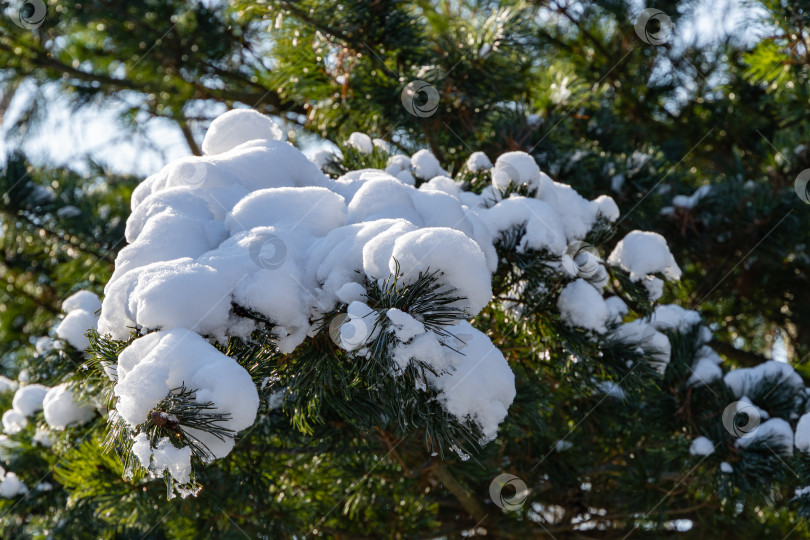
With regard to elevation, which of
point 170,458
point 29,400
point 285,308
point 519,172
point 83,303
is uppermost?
point 519,172

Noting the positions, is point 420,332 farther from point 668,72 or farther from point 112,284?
point 668,72

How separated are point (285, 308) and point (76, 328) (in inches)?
28.5

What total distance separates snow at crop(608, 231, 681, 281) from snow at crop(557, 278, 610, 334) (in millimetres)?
115

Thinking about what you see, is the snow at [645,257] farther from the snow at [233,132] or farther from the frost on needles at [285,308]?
the snow at [233,132]

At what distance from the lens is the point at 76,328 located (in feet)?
4.37

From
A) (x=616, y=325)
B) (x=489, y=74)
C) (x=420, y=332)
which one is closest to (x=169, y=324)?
(x=420, y=332)

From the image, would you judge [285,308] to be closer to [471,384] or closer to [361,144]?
[471,384]

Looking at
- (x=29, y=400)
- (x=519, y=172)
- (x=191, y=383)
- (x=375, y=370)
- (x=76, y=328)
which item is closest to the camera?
(x=191, y=383)

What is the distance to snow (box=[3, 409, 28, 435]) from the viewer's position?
1.61 m

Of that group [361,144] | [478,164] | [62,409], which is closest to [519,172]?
[478,164]

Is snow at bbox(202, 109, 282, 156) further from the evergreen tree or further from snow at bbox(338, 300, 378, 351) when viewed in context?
snow at bbox(338, 300, 378, 351)

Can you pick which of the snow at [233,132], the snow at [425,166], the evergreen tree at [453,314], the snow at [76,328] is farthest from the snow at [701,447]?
the snow at [76,328]

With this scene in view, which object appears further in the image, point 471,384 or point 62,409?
point 62,409

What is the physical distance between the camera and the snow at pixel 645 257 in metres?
1.17
